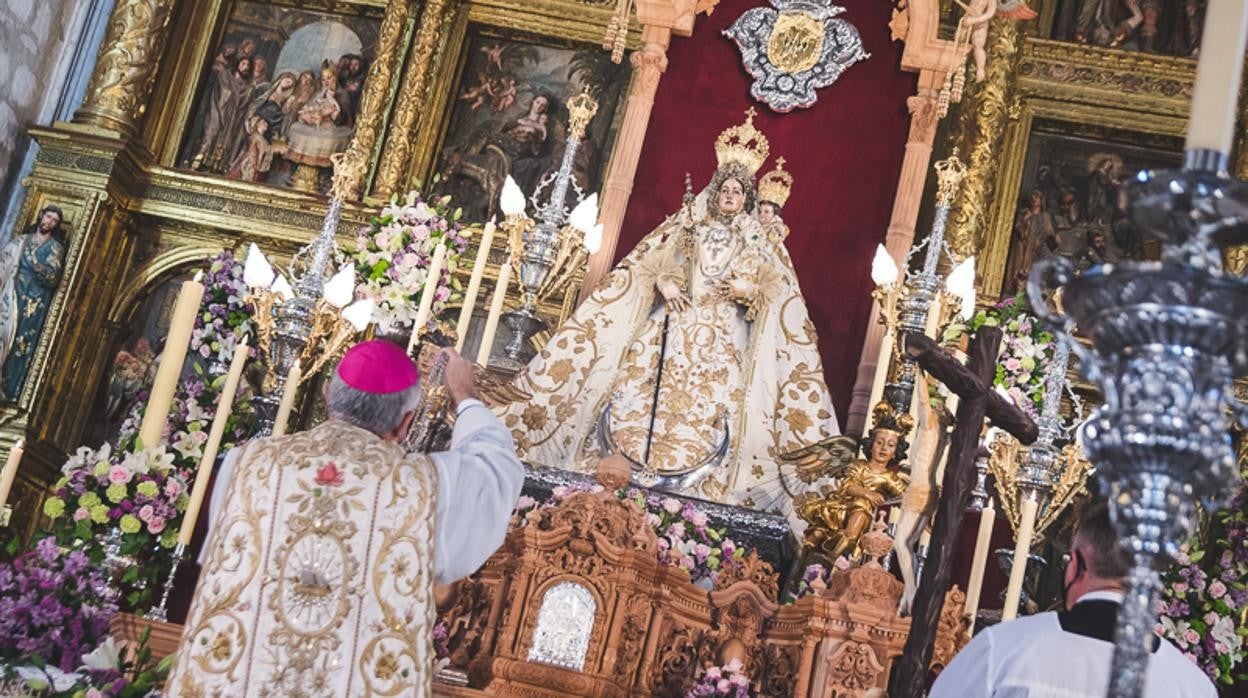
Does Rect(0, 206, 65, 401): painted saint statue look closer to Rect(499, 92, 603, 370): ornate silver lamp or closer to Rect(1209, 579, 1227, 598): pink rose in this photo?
Rect(499, 92, 603, 370): ornate silver lamp

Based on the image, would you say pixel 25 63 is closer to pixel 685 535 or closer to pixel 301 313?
pixel 301 313

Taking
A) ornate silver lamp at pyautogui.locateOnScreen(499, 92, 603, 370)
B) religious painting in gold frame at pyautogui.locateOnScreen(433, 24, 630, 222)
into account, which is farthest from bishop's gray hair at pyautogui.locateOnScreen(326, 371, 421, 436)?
religious painting in gold frame at pyautogui.locateOnScreen(433, 24, 630, 222)

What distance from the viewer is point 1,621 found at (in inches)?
185

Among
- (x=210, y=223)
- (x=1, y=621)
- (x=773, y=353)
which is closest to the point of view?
(x=1, y=621)

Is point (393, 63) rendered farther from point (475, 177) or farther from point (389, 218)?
point (389, 218)

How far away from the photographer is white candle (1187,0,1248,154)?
7.18 ft

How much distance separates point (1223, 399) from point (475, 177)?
8.23m

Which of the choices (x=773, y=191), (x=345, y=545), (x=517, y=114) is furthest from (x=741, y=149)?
(x=345, y=545)

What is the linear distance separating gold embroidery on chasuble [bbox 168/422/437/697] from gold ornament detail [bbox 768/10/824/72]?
6.03m

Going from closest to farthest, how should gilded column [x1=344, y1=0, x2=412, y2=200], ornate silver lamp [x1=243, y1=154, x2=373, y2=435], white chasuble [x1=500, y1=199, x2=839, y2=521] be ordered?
ornate silver lamp [x1=243, y1=154, x2=373, y2=435]
white chasuble [x1=500, y1=199, x2=839, y2=521]
gilded column [x1=344, y1=0, x2=412, y2=200]

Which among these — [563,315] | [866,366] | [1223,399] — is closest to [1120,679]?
[1223,399]

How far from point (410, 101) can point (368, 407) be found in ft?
20.8

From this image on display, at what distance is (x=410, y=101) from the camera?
10.1 m

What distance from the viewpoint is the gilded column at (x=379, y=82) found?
32.8 feet
